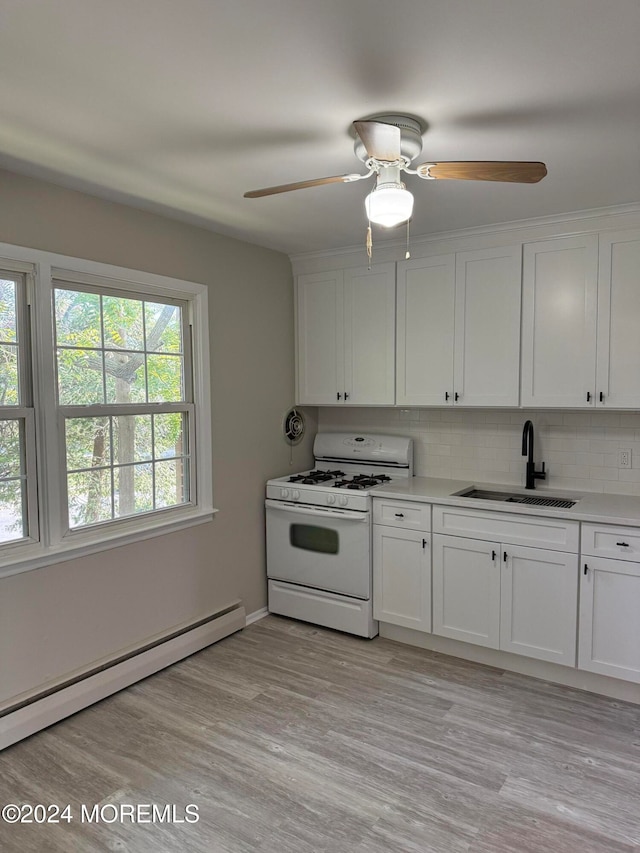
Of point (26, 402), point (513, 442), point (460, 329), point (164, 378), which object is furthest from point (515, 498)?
point (26, 402)

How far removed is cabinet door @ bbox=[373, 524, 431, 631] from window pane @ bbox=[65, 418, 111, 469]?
5.33 feet

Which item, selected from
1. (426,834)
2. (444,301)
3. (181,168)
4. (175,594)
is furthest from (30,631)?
→ (444,301)

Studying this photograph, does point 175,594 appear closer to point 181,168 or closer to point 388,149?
point 181,168

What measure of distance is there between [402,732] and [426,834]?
0.60 m

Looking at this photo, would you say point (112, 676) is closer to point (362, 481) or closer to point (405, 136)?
point (362, 481)

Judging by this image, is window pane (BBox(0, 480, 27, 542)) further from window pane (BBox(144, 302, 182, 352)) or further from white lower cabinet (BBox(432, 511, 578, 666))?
white lower cabinet (BBox(432, 511, 578, 666))

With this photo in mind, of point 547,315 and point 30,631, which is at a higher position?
point 547,315

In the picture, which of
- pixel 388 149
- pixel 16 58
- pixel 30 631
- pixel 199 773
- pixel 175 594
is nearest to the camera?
pixel 16 58

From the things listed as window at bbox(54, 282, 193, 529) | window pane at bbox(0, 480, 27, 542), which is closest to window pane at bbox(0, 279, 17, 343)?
window at bbox(54, 282, 193, 529)

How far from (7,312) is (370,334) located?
2.12m

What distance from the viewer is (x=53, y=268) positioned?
103 inches

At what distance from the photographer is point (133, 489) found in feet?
10.0

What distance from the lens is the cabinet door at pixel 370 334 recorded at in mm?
3686

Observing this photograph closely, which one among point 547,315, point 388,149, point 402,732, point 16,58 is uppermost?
point 16,58
